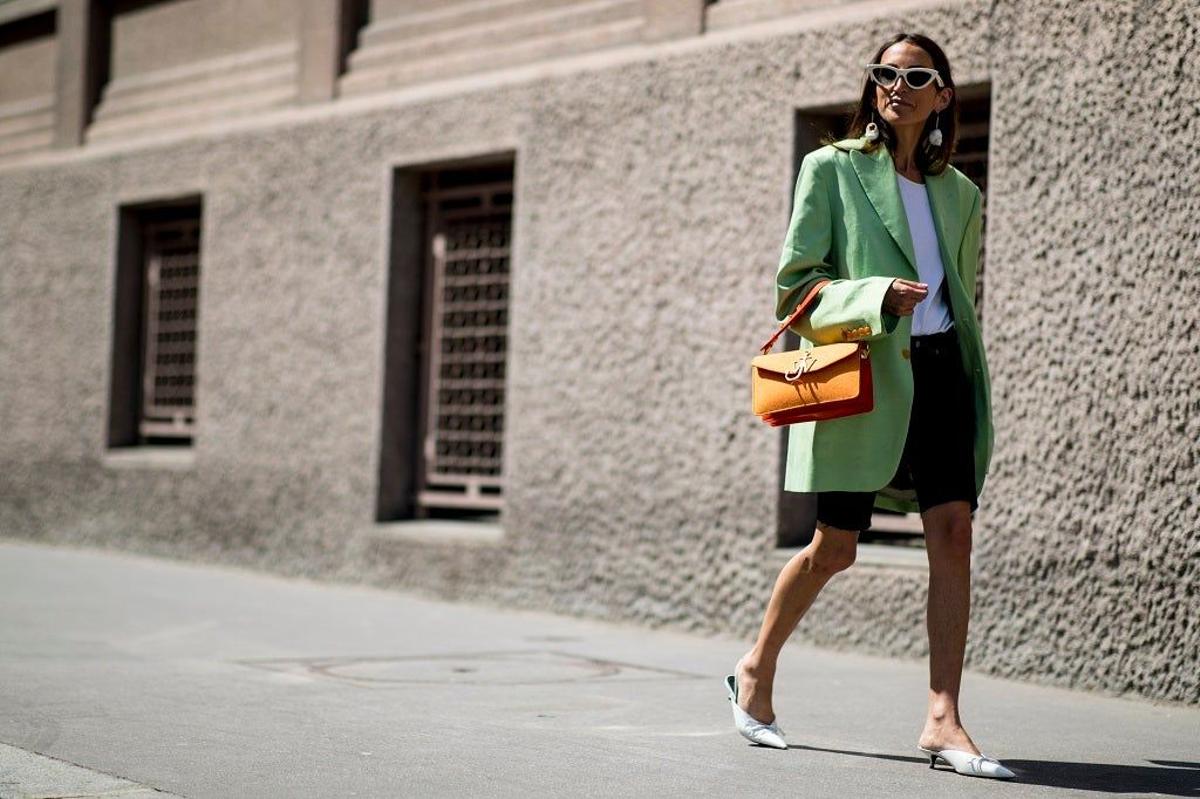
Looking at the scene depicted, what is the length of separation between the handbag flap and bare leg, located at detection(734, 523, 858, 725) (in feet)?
1.50

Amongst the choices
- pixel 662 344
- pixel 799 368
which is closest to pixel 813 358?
pixel 799 368

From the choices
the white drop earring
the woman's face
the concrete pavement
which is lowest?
the concrete pavement

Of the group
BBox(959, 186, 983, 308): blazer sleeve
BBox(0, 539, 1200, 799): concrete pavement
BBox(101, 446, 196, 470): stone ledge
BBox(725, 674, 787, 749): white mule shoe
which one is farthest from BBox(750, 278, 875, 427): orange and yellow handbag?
BBox(101, 446, 196, 470): stone ledge

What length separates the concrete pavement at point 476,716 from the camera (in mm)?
4531

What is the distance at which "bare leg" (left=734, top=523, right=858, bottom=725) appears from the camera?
4.99 meters

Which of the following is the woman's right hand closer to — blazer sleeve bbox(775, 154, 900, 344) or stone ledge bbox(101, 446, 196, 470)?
blazer sleeve bbox(775, 154, 900, 344)

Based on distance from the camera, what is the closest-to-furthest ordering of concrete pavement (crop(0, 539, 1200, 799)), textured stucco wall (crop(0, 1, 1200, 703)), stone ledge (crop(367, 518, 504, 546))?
concrete pavement (crop(0, 539, 1200, 799)), textured stucco wall (crop(0, 1, 1200, 703)), stone ledge (crop(367, 518, 504, 546))

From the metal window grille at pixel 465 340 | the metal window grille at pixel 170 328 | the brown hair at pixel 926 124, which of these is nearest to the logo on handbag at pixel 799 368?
the brown hair at pixel 926 124

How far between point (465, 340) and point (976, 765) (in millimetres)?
6211

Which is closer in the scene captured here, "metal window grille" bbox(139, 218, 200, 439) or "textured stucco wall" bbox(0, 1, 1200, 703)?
"textured stucco wall" bbox(0, 1, 1200, 703)

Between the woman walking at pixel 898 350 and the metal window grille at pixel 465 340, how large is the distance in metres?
5.19

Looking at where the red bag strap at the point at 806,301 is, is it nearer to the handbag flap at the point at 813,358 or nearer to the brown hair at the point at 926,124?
the handbag flap at the point at 813,358

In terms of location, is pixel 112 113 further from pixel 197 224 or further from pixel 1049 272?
pixel 1049 272

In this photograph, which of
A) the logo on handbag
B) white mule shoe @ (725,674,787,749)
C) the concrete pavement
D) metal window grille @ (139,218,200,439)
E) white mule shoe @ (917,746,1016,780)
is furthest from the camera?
metal window grille @ (139,218,200,439)
